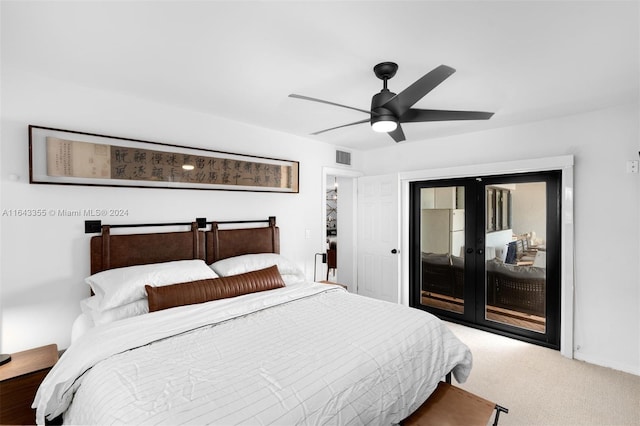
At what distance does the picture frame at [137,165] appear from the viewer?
235cm

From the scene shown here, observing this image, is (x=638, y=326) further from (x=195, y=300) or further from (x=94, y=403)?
(x=94, y=403)

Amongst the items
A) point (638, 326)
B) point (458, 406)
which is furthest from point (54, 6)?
point (638, 326)

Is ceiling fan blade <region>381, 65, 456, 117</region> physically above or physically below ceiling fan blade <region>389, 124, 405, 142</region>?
above

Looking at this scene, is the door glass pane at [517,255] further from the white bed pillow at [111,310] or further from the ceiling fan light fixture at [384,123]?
the white bed pillow at [111,310]

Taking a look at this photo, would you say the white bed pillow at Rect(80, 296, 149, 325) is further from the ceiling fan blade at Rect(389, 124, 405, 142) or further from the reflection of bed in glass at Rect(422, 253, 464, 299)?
the reflection of bed in glass at Rect(422, 253, 464, 299)

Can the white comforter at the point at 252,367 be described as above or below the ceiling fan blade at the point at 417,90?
below

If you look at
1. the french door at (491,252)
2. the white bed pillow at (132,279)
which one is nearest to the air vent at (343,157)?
the french door at (491,252)

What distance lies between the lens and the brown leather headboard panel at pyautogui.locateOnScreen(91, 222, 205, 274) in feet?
8.31

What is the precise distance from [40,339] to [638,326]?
5055mm

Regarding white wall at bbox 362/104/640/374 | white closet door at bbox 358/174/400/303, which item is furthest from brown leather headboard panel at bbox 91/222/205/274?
white wall at bbox 362/104/640/374

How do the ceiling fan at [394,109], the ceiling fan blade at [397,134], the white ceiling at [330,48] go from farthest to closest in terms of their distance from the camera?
the ceiling fan blade at [397,134] → the ceiling fan at [394,109] → the white ceiling at [330,48]

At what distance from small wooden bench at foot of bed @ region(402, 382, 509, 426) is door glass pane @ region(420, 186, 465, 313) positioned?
2.49m

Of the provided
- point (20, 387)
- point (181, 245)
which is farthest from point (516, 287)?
point (20, 387)

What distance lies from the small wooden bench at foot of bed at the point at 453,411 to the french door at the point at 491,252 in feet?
7.48
